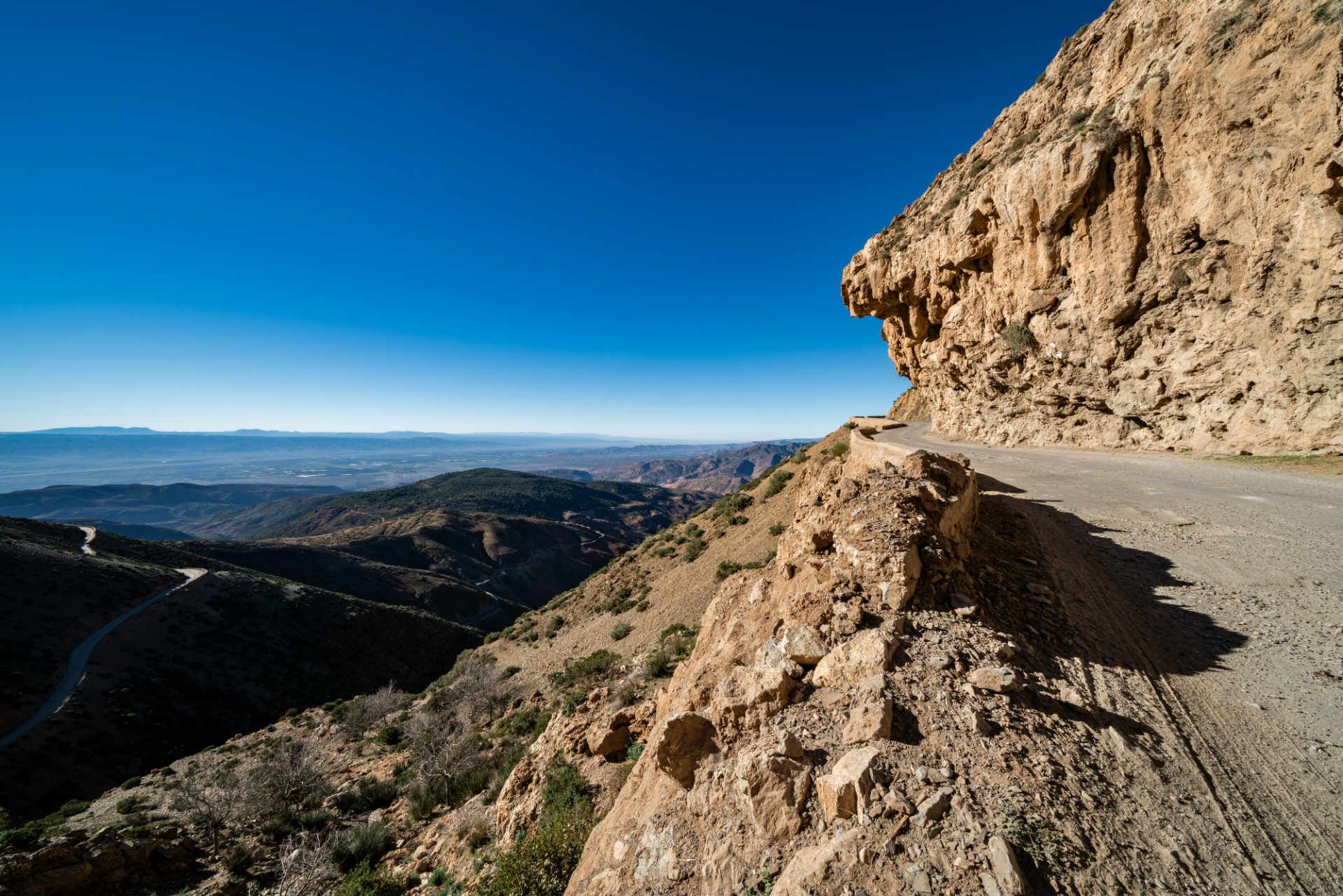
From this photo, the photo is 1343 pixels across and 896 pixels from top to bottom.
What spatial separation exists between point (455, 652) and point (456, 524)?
163ft

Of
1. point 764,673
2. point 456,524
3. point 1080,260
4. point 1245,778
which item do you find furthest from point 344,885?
point 456,524

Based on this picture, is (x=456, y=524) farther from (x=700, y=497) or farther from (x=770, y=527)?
(x=700, y=497)

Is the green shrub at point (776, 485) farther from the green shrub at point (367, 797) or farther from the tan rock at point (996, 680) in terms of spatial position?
the tan rock at point (996, 680)

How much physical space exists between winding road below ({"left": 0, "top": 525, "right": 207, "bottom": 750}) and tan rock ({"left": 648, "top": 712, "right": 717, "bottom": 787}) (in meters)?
28.7

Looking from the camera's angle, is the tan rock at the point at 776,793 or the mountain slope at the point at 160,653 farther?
the mountain slope at the point at 160,653

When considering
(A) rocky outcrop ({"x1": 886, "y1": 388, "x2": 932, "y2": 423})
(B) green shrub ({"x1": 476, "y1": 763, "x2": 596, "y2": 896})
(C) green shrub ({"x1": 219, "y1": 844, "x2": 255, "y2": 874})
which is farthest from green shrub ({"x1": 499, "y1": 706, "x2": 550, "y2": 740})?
(A) rocky outcrop ({"x1": 886, "y1": 388, "x2": 932, "y2": 423})

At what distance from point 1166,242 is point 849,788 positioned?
20.1 m

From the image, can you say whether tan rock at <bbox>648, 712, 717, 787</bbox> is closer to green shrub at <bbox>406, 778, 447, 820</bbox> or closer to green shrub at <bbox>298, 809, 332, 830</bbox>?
green shrub at <bbox>406, 778, 447, 820</bbox>

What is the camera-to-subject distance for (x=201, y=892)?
8.62m

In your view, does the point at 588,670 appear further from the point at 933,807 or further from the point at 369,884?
the point at 933,807

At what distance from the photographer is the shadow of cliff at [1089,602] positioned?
14.9ft

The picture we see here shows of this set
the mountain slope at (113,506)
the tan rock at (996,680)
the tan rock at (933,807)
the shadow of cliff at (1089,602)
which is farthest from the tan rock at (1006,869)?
the mountain slope at (113,506)

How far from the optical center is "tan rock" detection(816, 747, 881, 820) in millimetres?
2723

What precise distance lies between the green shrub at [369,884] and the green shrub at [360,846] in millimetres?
262
